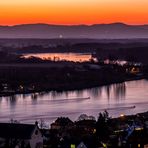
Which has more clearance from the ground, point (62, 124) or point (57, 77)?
point (62, 124)

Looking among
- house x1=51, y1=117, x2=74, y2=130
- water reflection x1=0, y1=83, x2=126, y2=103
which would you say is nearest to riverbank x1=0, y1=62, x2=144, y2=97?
water reflection x1=0, y1=83, x2=126, y2=103

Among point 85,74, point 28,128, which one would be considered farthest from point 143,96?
point 28,128

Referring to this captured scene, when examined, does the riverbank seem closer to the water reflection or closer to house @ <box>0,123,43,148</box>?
the water reflection

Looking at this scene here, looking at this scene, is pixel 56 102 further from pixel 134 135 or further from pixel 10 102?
pixel 134 135

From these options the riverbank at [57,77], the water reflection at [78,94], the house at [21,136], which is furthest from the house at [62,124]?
the riverbank at [57,77]

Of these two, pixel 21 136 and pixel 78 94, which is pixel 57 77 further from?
pixel 21 136

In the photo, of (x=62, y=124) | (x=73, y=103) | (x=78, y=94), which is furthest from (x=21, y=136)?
(x=78, y=94)

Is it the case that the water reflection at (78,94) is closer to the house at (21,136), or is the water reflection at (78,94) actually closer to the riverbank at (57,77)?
the riverbank at (57,77)
